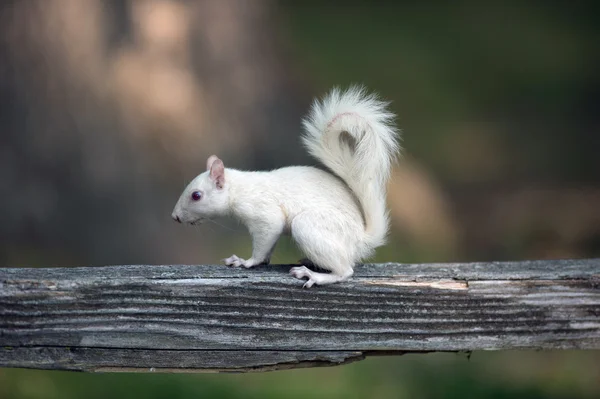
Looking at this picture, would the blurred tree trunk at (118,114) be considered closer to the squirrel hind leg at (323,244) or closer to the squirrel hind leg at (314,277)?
the squirrel hind leg at (323,244)

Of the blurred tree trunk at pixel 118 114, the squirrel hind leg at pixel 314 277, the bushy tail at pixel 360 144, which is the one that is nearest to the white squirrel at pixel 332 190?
the bushy tail at pixel 360 144

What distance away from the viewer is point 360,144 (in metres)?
1.50

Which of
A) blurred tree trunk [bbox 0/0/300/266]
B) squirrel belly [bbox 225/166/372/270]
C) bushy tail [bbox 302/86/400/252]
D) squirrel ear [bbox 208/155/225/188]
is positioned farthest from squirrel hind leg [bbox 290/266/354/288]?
blurred tree trunk [bbox 0/0/300/266]

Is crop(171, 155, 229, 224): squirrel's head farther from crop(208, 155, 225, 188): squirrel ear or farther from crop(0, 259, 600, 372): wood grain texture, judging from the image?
crop(0, 259, 600, 372): wood grain texture

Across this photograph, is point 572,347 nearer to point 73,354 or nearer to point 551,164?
point 73,354

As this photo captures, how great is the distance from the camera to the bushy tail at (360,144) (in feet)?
4.89

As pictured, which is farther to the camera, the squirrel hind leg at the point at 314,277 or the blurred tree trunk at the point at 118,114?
the blurred tree trunk at the point at 118,114

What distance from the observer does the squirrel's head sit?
5.34 ft

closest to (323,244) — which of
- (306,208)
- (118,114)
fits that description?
(306,208)

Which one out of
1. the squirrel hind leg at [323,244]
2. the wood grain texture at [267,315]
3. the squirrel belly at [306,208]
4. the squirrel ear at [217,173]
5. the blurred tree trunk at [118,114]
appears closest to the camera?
the wood grain texture at [267,315]

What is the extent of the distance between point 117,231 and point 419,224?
1.11m

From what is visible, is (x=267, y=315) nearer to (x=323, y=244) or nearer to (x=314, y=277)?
(x=314, y=277)

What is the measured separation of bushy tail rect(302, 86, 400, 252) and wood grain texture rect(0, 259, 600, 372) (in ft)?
0.89

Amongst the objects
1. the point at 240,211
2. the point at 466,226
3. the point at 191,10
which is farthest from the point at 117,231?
the point at 466,226
